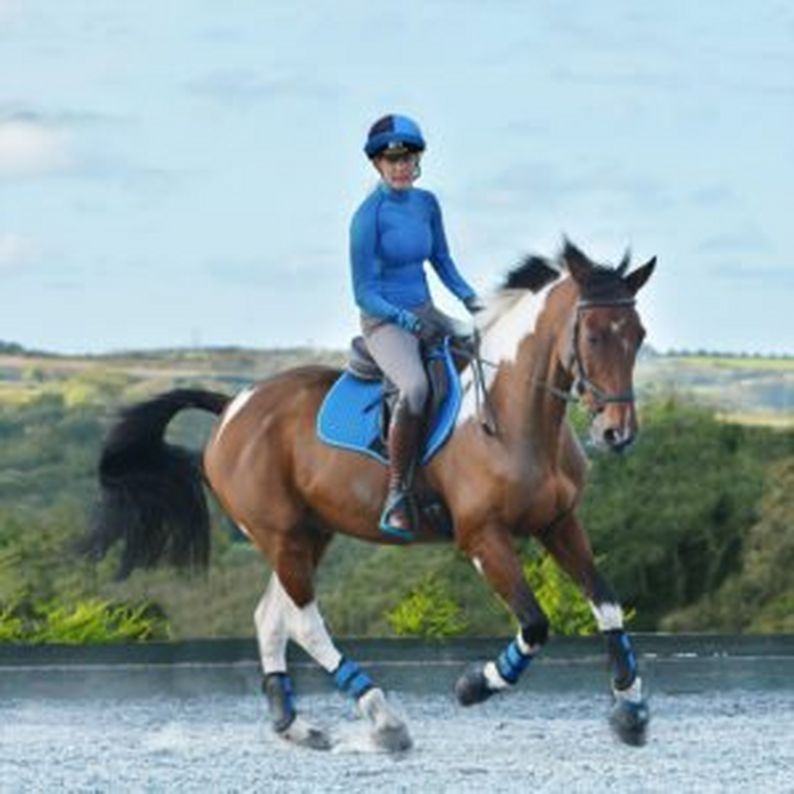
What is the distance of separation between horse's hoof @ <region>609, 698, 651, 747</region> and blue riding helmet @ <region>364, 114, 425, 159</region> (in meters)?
2.49

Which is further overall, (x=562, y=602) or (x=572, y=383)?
(x=562, y=602)

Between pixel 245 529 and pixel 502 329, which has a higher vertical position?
pixel 502 329

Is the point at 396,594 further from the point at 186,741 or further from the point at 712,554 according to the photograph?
the point at 186,741

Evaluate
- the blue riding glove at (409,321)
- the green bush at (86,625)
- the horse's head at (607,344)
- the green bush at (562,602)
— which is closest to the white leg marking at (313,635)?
the blue riding glove at (409,321)

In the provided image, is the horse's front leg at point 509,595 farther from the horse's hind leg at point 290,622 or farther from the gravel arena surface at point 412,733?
the horse's hind leg at point 290,622

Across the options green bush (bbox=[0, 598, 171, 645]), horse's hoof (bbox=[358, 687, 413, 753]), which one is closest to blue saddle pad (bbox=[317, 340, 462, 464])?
horse's hoof (bbox=[358, 687, 413, 753])

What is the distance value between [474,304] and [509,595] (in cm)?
131

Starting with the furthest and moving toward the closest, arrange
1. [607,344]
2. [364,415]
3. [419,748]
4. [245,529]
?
[245,529] < [419,748] < [364,415] < [607,344]

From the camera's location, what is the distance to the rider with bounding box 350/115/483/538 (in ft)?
35.7

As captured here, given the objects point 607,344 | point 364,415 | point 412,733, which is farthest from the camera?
point 412,733

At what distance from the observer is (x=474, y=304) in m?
11.1

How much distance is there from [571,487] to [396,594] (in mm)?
5768

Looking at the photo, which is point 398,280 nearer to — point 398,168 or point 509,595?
point 398,168

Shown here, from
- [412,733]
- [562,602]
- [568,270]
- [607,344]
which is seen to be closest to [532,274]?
[568,270]
